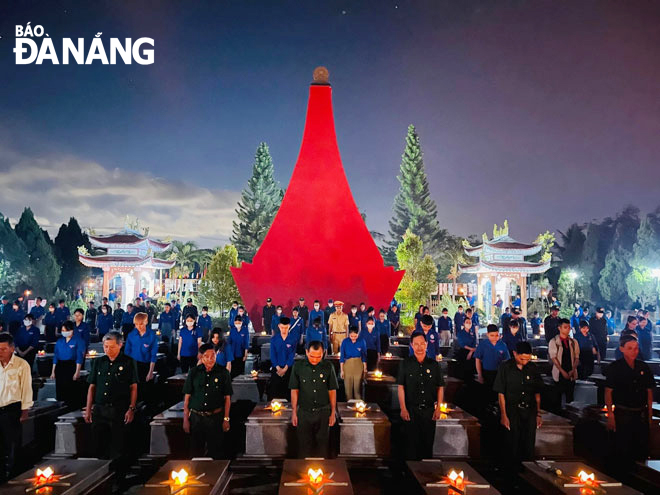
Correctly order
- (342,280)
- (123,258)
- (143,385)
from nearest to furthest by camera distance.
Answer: (143,385), (342,280), (123,258)

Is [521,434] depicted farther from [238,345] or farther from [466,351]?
[238,345]

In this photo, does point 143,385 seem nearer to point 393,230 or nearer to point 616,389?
point 616,389

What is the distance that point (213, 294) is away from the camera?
1756cm

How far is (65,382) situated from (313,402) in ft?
14.1

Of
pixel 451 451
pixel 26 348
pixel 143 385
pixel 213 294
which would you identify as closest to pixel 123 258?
pixel 213 294

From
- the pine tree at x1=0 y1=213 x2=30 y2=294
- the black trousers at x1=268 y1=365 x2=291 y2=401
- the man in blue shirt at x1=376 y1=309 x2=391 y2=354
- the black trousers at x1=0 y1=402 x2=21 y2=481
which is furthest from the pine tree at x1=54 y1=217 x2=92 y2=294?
the black trousers at x1=0 y1=402 x2=21 y2=481

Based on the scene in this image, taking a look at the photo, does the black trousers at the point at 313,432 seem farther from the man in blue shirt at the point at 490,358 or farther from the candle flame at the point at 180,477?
the man in blue shirt at the point at 490,358

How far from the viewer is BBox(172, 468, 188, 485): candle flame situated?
10.2 feet

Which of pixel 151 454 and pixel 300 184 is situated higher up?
pixel 300 184

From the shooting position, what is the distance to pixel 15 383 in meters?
4.19

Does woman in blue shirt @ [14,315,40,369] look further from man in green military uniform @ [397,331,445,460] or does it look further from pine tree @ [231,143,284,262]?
pine tree @ [231,143,284,262]

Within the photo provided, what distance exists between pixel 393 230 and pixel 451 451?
36364 mm

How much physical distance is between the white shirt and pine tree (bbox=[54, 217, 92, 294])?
32821 millimetres

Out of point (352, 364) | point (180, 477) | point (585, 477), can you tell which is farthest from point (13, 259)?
point (585, 477)
